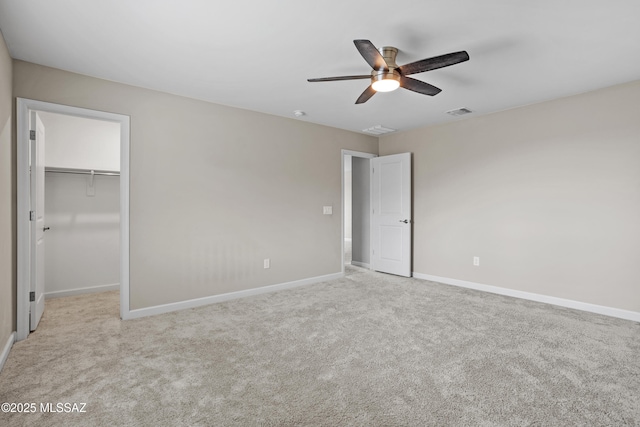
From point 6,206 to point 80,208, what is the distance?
1755 millimetres

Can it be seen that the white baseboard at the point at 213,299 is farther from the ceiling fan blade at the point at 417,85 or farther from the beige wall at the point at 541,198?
the ceiling fan blade at the point at 417,85

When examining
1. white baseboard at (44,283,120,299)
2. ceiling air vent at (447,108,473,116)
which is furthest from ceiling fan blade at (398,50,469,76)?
white baseboard at (44,283,120,299)

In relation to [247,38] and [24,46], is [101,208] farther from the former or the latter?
[247,38]

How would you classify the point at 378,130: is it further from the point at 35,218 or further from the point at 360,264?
the point at 35,218

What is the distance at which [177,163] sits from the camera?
361cm

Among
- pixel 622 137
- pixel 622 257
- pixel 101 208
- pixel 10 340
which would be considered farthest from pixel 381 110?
pixel 10 340

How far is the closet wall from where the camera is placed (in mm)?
3959

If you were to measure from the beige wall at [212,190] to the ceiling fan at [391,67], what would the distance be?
1842mm

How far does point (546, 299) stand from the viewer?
386cm

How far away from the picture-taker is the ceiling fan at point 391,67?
220cm

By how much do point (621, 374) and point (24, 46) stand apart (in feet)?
16.6

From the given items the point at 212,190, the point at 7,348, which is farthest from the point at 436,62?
the point at 7,348

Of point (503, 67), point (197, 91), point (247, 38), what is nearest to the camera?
point (247, 38)

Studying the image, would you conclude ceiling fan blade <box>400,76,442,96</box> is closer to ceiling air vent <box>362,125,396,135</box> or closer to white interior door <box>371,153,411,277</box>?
ceiling air vent <box>362,125,396,135</box>
